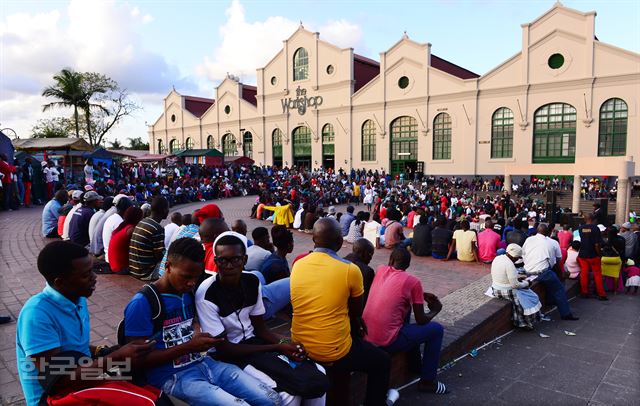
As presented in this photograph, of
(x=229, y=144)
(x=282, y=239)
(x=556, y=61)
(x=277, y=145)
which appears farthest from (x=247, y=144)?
(x=282, y=239)

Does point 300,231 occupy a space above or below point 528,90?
below

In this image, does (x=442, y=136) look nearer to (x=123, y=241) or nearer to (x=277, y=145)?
(x=277, y=145)

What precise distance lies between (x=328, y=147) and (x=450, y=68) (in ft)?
47.3

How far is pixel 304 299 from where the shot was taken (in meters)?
3.10

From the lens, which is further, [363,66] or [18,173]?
[363,66]

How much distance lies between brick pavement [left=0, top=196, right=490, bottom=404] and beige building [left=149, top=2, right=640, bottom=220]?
1301cm

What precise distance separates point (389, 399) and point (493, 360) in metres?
2.00

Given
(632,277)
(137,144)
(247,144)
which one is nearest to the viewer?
(632,277)

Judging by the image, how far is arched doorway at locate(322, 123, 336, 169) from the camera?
125 feet

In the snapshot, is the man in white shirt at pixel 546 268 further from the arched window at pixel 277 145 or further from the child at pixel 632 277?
the arched window at pixel 277 145

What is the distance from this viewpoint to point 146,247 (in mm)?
5285

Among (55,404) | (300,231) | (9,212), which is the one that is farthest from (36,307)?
(9,212)

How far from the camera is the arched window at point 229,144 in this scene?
45.2 meters

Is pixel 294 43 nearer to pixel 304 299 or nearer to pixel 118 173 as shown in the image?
pixel 118 173
